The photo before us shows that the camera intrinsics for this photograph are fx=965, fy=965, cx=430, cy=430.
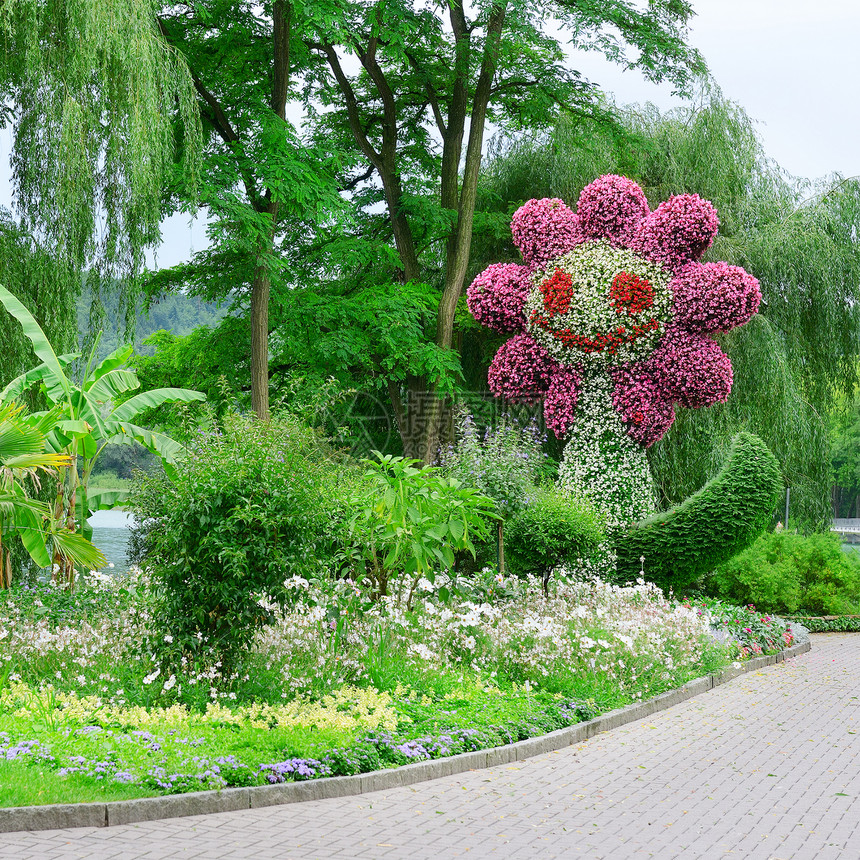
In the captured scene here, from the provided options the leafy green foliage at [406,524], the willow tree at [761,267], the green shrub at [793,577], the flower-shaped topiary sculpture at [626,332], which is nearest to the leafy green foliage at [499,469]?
the flower-shaped topiary sculpture at [626,332]

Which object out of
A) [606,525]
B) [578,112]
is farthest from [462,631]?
[578,112]

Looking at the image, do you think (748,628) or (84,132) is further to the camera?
(748,628)

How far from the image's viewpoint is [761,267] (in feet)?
66.6

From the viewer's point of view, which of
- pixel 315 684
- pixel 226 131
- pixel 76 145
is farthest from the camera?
pixel 226 131

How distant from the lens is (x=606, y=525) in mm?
16562

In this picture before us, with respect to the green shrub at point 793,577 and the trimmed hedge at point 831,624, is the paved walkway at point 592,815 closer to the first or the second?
the green shrub at point 793,577

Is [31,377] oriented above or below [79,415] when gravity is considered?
above

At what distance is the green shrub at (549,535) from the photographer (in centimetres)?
1302

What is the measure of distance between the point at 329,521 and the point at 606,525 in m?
9.22

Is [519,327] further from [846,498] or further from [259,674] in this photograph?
[846,498]

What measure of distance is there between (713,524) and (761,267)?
7.72 metres

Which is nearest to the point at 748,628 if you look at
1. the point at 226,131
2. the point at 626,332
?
the point at 626,332

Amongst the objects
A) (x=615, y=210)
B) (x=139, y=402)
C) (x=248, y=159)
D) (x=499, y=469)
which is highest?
(x=248, y=159)

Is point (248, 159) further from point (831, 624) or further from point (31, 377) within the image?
point (831, 624)
